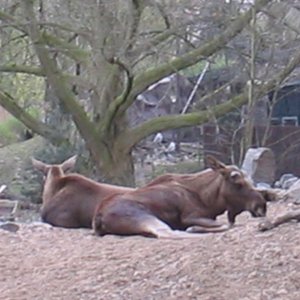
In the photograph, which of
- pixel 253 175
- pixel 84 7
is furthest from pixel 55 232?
pixel 84 7

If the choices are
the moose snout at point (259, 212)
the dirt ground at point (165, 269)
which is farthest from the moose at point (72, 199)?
the dirt ground at point (165, 269)

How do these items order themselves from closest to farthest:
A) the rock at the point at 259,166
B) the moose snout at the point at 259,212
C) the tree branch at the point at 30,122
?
the moose snout at the point at 259,212 → the rock at the point at 259,166 → the tree branch at the point at 30,122

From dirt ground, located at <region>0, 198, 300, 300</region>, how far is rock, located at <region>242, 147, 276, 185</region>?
5.66 meters

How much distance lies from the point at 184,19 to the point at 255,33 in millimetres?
1088

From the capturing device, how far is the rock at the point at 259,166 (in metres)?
12.6

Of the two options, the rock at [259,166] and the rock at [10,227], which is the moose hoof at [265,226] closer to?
the rock at [10,227]

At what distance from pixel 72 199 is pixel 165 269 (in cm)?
341

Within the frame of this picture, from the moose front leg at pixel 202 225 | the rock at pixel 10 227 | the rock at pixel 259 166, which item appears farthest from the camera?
the rock at pixel 259 166

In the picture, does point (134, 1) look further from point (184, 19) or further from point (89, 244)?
point (89, 244)

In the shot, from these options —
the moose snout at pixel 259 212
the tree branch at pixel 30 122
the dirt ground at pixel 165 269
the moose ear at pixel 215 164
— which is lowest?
the tree branch at pixel 30 122

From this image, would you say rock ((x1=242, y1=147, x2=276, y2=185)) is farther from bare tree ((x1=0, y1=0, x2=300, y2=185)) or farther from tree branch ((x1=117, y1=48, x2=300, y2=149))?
tree branch ((x1=117, y1=48, x2=300, y2=149))

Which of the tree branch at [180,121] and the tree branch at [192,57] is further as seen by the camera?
the tree branch at [180,121]

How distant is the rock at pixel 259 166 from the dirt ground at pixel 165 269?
18.6ft

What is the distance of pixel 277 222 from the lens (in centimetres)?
639
